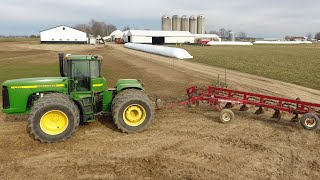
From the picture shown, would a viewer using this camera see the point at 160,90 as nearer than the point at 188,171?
No

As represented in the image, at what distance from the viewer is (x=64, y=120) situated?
7566 mm

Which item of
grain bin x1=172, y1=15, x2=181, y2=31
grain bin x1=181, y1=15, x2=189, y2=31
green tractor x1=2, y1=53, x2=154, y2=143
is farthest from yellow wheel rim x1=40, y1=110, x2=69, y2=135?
grain bin x1=181, y1=15, x2=189, y2=31

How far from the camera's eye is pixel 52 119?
7.52 meters

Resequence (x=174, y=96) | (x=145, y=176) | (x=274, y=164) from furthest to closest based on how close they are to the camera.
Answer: (x=174, y=96)
(x=274, y=164)
(x=145, y=176)

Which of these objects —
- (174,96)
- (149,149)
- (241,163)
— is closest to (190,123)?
(149,149)

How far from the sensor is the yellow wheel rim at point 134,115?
26.9 feet

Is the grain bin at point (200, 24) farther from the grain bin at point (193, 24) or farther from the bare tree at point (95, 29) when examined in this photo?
the bare tree at point (95, 29)

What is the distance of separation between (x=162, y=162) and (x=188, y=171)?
0.72 metres

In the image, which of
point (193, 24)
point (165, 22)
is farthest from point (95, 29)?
point (193, 24)

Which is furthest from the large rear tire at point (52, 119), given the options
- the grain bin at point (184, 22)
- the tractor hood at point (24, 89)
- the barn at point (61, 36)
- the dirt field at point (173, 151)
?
the grain bin at point (184, 22)

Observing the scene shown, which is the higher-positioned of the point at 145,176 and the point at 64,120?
the point at 64,120

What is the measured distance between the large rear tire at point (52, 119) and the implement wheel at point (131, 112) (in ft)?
3.86

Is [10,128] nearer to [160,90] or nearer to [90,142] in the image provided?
[90,142]

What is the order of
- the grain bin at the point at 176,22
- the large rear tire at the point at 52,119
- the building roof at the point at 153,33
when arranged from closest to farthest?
1. the large rear tire at the point at 52,119
2. the building roof at the point at 153,33
3. the grain bin at the point at 176,22
